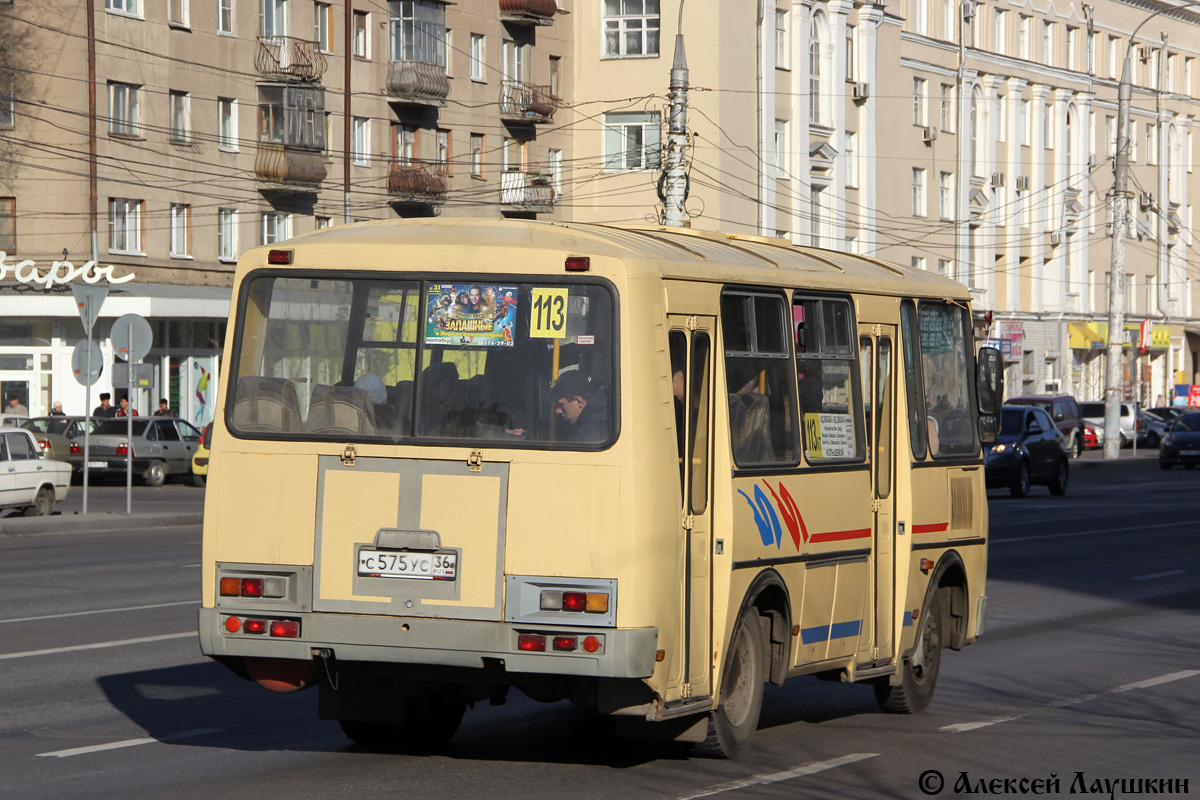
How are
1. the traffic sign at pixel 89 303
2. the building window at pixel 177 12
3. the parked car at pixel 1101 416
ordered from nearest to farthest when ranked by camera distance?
the traffic sign at pixel 89 303, the building window at pixel 177 12, the parked car at pixel 1101 416

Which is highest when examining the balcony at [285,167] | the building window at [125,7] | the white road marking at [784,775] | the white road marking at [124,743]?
the building window at [125,7]

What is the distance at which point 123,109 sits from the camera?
46031mm

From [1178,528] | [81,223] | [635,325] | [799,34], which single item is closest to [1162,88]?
[799,34]

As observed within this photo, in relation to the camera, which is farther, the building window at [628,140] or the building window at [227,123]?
the building window at [628,140]

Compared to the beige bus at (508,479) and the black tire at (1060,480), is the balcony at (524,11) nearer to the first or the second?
the black tire at (1060,480)

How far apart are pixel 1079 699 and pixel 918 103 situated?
59227 mm

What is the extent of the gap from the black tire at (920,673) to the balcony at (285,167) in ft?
133

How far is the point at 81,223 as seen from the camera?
45.3m

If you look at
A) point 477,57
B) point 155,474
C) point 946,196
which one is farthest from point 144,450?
point 946,196

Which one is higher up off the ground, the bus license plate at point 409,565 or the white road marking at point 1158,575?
the bus license plate at point 409,565

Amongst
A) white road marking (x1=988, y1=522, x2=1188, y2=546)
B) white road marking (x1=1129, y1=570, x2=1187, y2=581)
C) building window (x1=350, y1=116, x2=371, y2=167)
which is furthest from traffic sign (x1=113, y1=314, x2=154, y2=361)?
building window (x1=350, y1=116, x2=371, y2=167)

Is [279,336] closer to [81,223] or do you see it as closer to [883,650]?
[883,650]

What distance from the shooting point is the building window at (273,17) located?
49656 mm

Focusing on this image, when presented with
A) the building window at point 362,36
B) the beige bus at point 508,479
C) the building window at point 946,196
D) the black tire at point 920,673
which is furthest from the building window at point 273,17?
the beige bus at point 508,479
